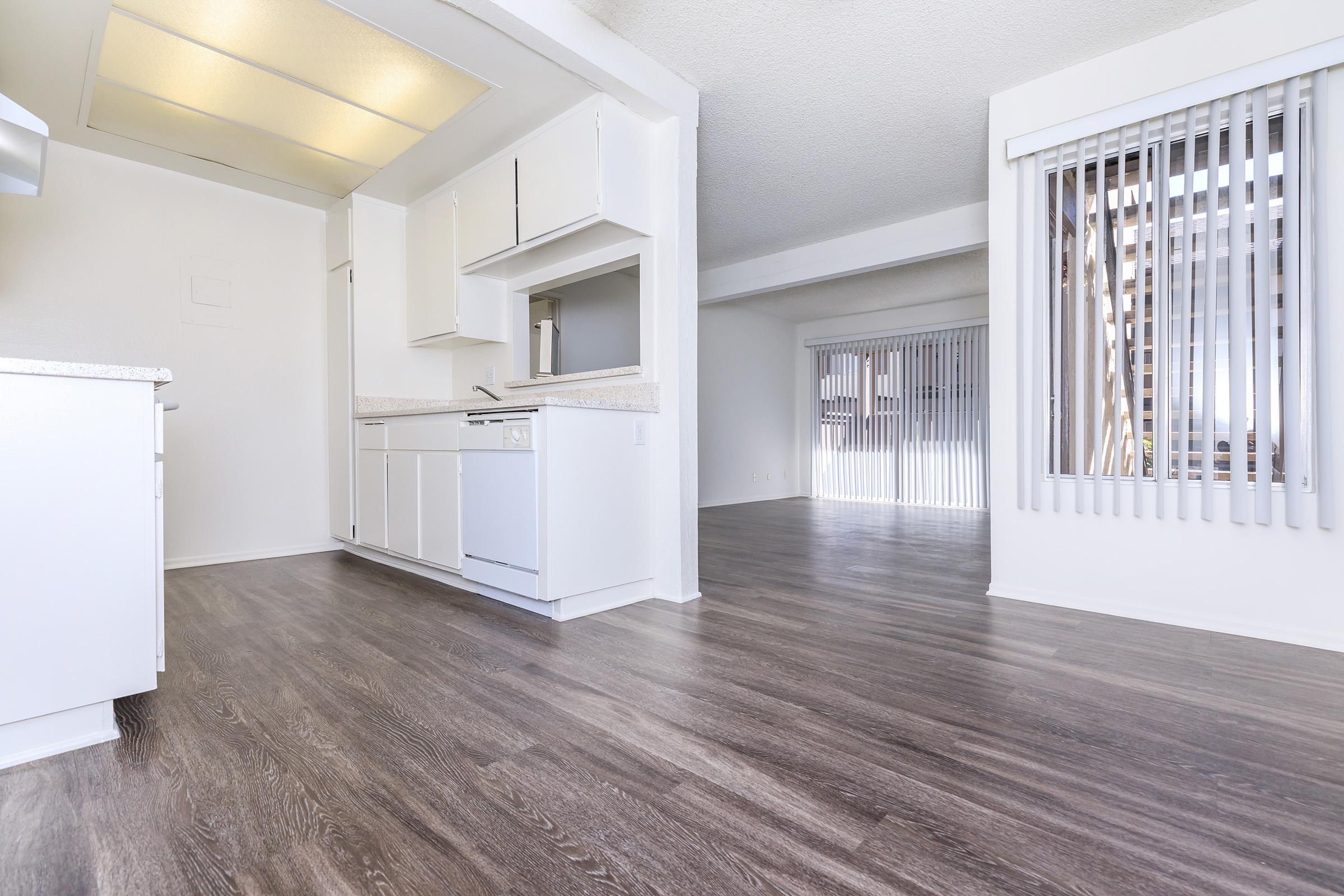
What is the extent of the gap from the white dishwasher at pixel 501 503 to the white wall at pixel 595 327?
4.88 ft

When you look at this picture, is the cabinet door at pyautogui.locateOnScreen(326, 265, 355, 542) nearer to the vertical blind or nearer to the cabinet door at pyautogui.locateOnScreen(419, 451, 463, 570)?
the cabinet door at pyautogui.locateOnScreen(419, 451, 463, 570)

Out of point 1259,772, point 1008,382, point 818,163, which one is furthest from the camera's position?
point 818,163

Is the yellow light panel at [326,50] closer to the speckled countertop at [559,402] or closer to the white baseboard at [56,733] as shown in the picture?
the speckled countertop at [559,402]

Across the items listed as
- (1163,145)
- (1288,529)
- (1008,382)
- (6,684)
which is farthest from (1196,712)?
(6,684)

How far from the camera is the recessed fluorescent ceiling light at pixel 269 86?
2389 millimetres

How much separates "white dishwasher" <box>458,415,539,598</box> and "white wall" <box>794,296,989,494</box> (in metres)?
6.08

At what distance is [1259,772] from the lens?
135cm

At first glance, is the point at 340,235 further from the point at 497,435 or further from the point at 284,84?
the point at 497,435

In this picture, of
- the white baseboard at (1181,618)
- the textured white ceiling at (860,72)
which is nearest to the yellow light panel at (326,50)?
the textured white ceiling at (860,72)

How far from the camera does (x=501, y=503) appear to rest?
271 cm

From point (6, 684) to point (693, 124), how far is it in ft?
9.96

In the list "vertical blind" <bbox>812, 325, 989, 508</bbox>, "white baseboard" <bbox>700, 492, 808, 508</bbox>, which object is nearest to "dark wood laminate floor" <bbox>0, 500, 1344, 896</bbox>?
"white baseboard" <bbox>700, 492, 808, 508</bbox>

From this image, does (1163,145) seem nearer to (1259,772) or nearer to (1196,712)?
(1196,712)

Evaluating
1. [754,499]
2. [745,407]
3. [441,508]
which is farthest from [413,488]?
[754,499]
